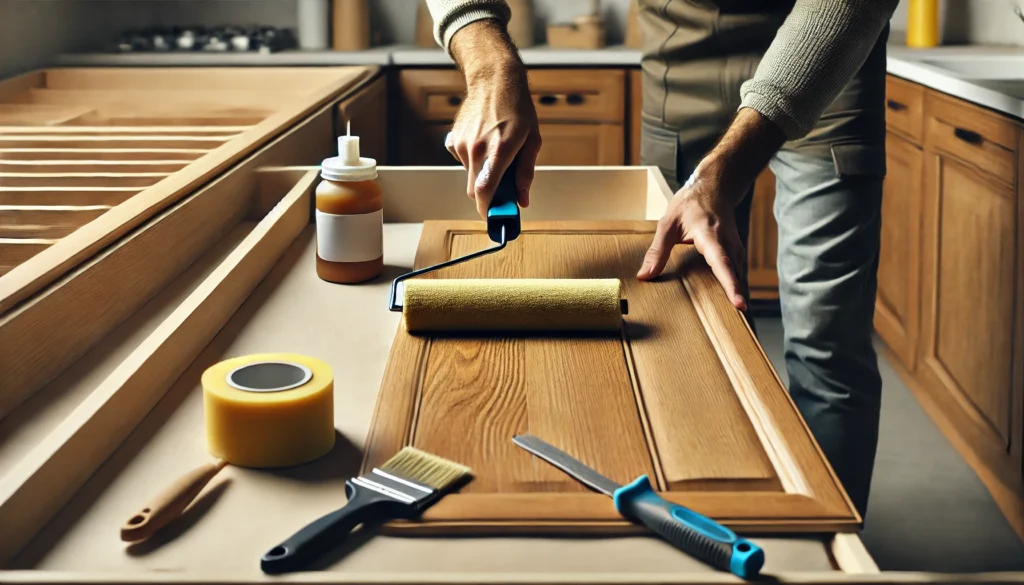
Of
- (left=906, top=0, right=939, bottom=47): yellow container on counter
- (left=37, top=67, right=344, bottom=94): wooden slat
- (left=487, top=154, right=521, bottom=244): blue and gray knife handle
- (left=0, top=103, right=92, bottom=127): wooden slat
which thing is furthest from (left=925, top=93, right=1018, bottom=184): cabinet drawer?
(left=0, top=103, right=92, bottom=127): wooden slat

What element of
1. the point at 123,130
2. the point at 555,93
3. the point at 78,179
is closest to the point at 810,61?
the point at 78,179

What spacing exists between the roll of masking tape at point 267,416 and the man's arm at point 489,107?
0.41m

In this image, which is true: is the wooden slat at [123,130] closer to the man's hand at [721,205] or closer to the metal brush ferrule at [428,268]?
the metal brush ferrule at [428,268]

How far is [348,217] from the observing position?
104cm

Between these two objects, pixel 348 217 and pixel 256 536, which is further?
pixel 348 217

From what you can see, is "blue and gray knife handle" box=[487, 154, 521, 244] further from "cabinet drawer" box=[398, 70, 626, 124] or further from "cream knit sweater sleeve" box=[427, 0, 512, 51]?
"cabinet drawer" box=[398, 70, 626, 124]

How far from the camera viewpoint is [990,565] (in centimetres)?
168

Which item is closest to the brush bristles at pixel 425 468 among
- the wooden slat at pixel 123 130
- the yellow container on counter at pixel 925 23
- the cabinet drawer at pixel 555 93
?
the wooden slat at pixel 123 130

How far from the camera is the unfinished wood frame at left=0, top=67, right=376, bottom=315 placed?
98 cm

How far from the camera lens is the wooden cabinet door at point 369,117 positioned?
2.15 meters

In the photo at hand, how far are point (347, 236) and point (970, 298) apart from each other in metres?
1.48

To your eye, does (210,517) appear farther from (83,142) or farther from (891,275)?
(891,275)

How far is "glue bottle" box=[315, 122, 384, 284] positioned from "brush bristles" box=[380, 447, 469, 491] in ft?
1.43

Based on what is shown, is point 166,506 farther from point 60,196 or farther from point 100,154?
point 100,154
